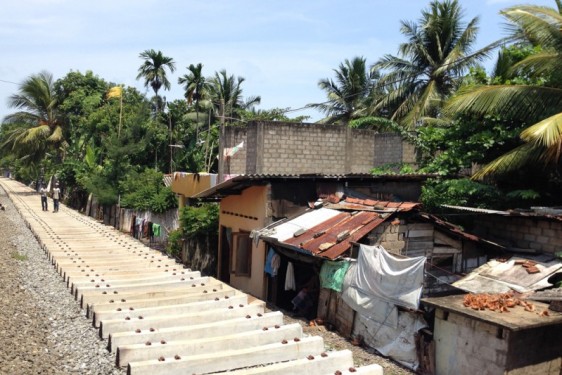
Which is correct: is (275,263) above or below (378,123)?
below

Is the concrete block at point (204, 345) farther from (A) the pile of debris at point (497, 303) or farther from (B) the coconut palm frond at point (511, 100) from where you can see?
(B) the coconut palm frond at point (511, 100)

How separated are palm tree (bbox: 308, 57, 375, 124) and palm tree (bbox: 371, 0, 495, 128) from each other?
5620 mm

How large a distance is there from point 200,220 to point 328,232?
8.46 metres

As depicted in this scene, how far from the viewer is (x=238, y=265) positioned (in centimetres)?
1567

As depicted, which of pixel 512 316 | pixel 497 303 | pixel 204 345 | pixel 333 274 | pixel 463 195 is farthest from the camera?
pixel 463 195

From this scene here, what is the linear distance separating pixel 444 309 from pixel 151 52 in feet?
116

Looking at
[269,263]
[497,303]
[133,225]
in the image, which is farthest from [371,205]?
[133,225]

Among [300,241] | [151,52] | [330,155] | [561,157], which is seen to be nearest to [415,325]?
[300,241]

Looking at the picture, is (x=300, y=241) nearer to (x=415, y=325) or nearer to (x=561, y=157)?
(x=415, y=325)

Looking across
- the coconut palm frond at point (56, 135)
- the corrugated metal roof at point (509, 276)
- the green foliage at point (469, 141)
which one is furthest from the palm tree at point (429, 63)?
the coconut palm frond at point (56, 135)

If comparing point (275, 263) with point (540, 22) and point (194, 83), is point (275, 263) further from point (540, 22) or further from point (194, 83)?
point (194, 83)

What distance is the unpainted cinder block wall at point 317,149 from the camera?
1848cm

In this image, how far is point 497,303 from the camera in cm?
838

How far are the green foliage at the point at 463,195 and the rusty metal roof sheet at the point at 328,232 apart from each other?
3.18 metres
